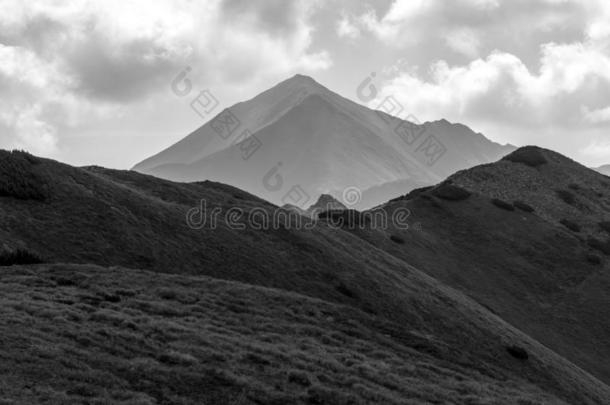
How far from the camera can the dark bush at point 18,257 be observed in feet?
84.5

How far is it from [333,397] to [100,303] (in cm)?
1027

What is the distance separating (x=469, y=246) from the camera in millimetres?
73062

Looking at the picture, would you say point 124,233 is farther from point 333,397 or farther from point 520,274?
point 520,274

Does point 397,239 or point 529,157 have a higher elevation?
point 529,157

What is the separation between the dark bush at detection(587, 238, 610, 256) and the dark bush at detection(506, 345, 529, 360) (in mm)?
45735

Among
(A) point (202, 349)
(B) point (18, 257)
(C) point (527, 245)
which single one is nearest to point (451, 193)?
(C) point (527, 245)

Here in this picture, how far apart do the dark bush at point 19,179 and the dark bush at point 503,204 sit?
66.5 m

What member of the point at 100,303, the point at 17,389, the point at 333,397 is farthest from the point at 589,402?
the point at 17,389

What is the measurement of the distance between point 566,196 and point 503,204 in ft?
45.2

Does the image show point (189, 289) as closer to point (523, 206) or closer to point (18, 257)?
point (18, 257)

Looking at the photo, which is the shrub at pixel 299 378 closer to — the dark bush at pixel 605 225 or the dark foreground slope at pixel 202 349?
the dark foreground slope at pixel 202 349

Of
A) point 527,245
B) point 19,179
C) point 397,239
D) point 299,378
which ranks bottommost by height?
point 299,378

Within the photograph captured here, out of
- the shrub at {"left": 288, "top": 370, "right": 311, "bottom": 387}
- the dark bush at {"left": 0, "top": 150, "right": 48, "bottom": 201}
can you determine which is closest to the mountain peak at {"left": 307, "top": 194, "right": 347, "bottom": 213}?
the dark bush at {"left": 0, "top": 150, "right": 48, "bottom": 201}

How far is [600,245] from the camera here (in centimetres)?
7775
